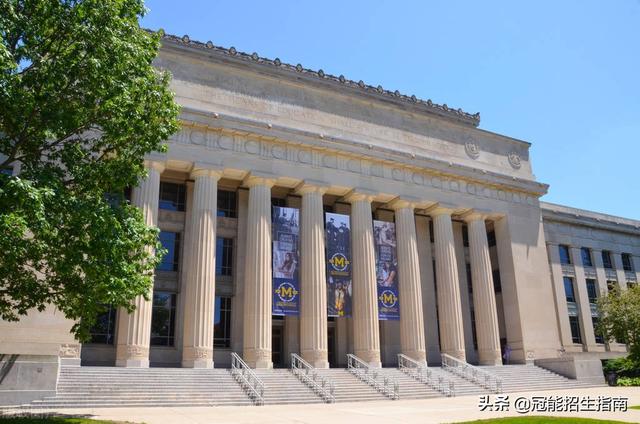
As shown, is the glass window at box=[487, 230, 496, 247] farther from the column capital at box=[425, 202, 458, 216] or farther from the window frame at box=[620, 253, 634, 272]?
the window frame at box=[620, 253, 634, 272]

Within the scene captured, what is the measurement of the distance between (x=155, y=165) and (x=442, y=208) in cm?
1863

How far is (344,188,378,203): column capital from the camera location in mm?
33281

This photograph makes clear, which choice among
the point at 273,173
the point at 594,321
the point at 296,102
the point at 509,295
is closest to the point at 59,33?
the point at 273,173

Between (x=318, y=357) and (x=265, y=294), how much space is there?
174 inches

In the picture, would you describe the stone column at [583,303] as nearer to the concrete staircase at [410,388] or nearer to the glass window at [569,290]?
the glass window at [569,290]

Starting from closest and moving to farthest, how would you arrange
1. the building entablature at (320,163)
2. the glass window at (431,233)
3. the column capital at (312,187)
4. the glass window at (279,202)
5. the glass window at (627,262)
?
the building entablature at (320,163) → the column capital at (312,187) → the glass window at (279,202) → the glass window at (431,233) → the glass window at (627,262)

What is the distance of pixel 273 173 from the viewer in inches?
1221

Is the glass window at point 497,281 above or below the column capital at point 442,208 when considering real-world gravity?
below

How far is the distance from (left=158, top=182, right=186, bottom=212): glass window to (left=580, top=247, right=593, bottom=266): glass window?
34.4 m

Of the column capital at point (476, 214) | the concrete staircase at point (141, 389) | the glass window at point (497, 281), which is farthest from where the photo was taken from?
the glass window at point (497, 281)

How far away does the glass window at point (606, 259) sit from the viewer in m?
48.5

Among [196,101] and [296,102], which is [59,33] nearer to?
[196,101]

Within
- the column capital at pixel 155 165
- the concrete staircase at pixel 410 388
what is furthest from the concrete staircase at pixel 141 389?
the column capital at pixel 155 165

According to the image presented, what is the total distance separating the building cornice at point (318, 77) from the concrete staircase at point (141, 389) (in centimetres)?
1800
